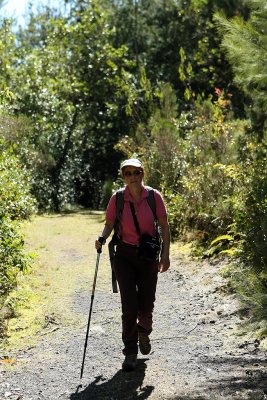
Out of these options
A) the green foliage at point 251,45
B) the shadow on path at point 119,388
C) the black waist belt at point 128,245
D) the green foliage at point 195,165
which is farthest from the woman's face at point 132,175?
the green foliage at point 195,165

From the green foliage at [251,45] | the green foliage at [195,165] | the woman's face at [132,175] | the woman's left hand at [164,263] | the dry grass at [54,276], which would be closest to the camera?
the woman's face at [132,175]

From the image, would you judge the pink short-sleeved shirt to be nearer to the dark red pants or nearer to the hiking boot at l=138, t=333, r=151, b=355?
the dark red pants

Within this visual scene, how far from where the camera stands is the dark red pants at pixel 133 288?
18.3 feet

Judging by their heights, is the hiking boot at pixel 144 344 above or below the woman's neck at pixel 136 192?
below

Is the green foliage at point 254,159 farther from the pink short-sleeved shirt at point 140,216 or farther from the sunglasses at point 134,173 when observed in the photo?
the sunglasses at point 134,173

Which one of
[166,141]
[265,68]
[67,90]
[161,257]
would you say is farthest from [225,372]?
[67,90]

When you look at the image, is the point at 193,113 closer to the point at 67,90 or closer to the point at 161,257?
the point at 67,90

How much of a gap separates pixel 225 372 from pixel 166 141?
9271 mm

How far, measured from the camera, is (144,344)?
5.78m

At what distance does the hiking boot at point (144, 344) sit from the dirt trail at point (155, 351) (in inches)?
4.7

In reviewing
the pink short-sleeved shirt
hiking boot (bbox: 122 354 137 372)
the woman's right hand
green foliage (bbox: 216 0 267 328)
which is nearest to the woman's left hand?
the pink short-sleeved shirt

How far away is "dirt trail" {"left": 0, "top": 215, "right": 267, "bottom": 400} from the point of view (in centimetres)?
513

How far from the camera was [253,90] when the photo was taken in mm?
8516

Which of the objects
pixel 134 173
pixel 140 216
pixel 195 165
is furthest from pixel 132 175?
pixel 195 165
